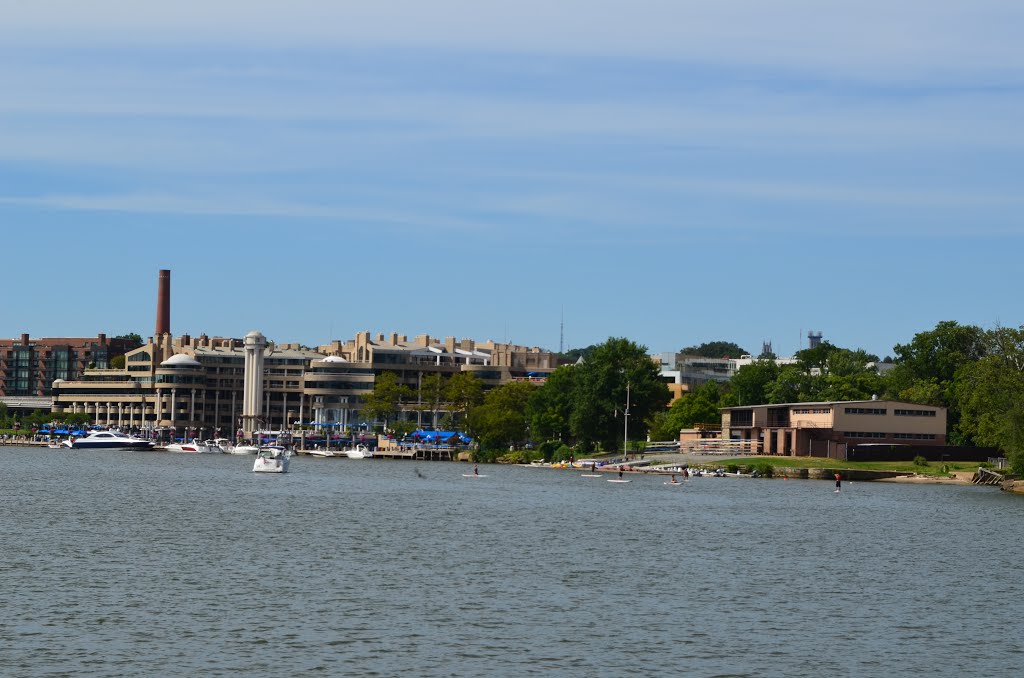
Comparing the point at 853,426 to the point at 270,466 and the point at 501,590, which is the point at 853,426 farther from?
the point at 501,590

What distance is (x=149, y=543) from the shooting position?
70.8 metres

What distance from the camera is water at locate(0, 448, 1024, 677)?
4162cm

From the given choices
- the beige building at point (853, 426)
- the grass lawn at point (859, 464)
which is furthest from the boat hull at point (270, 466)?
the beige building at point (853, 426)

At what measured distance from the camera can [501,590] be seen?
55125mm

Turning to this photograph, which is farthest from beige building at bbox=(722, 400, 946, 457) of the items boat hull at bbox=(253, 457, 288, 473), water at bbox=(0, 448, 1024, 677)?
water at bbox=(0, 448, 1024, 677)

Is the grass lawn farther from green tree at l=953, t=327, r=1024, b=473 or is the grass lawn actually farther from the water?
the water

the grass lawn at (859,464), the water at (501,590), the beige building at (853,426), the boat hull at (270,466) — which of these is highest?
the beige building at (853,426)

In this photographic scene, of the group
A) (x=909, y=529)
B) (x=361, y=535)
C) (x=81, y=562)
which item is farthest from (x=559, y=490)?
(x=81, y=562)

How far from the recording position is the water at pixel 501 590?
4162cm

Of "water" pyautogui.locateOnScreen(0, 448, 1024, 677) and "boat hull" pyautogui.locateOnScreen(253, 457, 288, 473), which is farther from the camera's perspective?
"boat hull" pyautogui.locateOnScreen(253, 457, 288, 473)

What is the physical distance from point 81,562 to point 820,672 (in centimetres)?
3401

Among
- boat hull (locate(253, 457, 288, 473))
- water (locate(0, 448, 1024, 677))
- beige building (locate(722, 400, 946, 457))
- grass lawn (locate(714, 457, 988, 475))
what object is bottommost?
water (locate(0, 448, 1024, 677))

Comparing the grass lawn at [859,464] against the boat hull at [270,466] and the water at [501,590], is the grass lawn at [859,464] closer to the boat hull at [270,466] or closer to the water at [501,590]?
the boat hull at [270,466]

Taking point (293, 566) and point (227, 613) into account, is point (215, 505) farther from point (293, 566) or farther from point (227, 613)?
point (227, 613)
